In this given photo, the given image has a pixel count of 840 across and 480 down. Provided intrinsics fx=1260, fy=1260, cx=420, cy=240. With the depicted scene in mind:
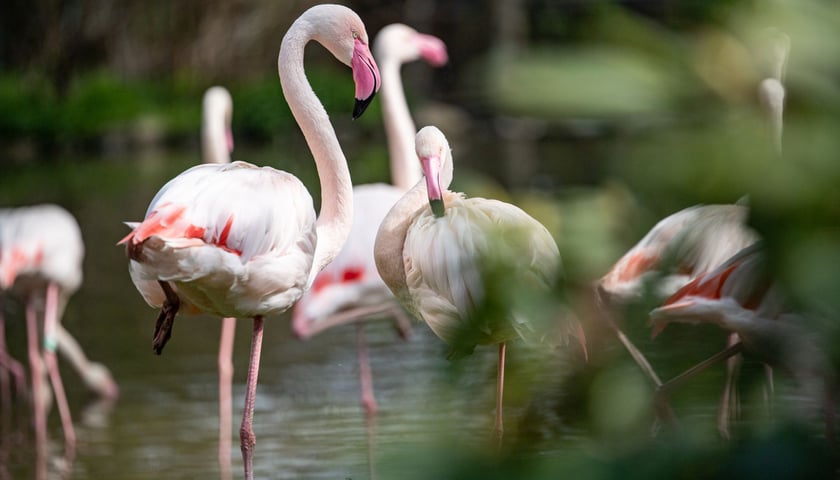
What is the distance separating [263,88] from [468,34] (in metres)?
4.47

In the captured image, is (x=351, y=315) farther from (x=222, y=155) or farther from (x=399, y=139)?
(x=222, y=155)

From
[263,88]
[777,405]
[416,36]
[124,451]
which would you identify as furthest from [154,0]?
[777,405]

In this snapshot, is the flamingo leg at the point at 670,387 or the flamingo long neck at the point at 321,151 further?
the flamingo long neck at the point at 321,151

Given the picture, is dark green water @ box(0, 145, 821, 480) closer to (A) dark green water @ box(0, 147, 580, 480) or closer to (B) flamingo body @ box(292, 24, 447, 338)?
(A) dark green water @ box(0, 147, 580, 480)

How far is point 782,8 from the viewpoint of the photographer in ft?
1.67

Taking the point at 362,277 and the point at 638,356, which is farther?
the point at 362,277

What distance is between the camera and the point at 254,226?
10.7 feet

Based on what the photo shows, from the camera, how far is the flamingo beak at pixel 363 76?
10.9 feet

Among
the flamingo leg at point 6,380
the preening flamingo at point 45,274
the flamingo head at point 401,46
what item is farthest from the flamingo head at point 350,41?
the flamingo leg at point 6,380

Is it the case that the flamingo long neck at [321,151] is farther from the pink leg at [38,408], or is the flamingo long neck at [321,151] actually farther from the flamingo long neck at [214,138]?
the flamingo long neck at [214,138]

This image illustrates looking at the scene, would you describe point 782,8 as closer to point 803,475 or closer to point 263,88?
point 803,475

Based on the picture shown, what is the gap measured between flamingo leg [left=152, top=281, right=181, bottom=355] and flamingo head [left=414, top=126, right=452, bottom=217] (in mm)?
740

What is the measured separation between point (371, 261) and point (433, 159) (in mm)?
1735

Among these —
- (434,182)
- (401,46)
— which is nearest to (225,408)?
(434,182)
